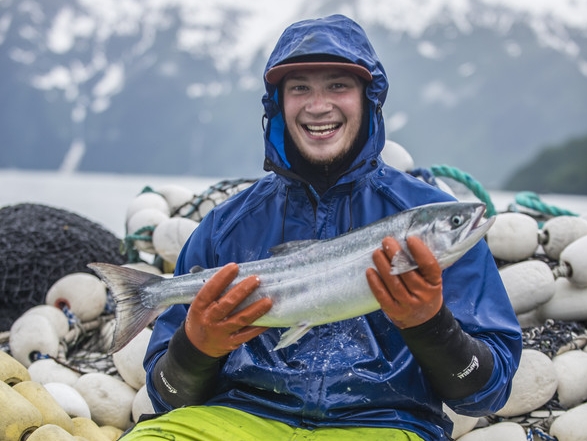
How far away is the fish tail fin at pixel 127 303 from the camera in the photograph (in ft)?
11.2

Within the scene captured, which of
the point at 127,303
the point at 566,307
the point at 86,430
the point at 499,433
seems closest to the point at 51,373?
the point at 86,430

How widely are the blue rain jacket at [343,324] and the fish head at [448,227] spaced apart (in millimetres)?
575

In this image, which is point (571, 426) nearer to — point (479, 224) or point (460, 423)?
point (460, 423)

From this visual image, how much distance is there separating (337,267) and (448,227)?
1.73 feet

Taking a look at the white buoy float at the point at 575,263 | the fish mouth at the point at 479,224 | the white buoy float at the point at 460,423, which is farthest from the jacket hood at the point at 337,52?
the white buoy float at the point at 575,263

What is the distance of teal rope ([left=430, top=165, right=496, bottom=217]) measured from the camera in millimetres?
6535

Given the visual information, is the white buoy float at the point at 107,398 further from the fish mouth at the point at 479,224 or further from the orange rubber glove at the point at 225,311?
the fish mouth at the point at 479,224

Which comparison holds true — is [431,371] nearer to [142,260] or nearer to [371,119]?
[371,119]

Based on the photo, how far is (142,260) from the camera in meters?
7.25

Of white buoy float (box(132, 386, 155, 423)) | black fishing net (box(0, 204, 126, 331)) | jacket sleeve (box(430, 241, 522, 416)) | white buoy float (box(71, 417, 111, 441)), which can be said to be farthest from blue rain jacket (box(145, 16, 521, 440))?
black fishing net (box(0, 204, 126, 331))

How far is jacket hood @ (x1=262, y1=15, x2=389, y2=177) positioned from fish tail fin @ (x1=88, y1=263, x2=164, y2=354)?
3.51 ft

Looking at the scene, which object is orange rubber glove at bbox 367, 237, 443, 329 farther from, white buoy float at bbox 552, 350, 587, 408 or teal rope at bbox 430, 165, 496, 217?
teal rope at bbox 430, 165, 496, 217

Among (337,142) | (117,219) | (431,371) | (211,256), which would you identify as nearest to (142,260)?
(211,256)

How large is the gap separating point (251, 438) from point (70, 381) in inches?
109
